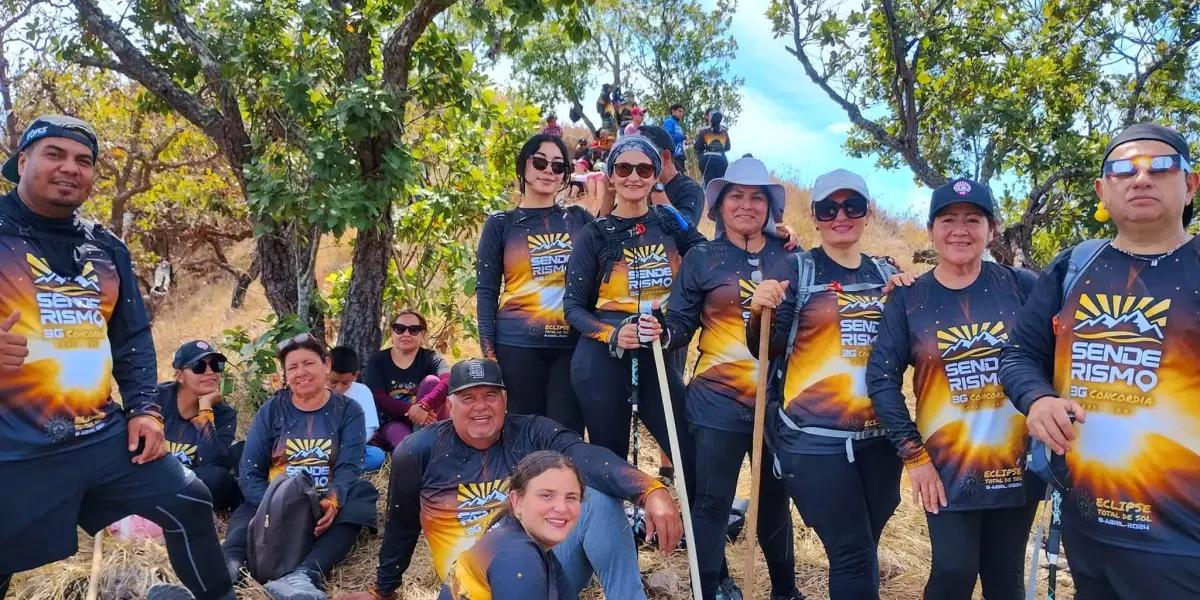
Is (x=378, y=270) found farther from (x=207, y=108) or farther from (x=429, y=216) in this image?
(x=207, y=108)

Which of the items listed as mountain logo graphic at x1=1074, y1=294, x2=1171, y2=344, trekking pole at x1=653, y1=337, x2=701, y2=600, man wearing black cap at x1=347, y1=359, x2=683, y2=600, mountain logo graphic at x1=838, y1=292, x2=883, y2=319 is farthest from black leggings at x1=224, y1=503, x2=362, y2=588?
mountain logo graphic at x1=1074, y1=294, x2=1171, y2=344

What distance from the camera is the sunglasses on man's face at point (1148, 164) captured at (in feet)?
8.57

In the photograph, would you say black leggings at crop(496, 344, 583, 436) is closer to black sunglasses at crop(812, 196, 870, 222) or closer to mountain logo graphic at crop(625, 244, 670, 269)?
mountain logo graphic at crop(625, 244, 670, 269)

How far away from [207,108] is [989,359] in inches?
246

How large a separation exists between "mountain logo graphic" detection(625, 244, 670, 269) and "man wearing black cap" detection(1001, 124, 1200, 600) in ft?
6.49

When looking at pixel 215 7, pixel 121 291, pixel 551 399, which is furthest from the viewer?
pixel 215 7

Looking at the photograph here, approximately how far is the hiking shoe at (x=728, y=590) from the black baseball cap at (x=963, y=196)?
2.14 meters

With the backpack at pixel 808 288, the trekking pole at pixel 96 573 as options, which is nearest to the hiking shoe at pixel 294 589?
the trekking pole at pixel 96 573

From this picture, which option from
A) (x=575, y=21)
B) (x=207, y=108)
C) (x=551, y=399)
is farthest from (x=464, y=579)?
(x=207, y=108)

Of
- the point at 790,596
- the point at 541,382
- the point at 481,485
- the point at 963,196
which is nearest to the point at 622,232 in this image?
the point at 541,382

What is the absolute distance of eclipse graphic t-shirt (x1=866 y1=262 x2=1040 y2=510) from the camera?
3.12 meters

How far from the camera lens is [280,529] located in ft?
14.8

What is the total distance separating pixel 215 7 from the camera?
6469 millimetres

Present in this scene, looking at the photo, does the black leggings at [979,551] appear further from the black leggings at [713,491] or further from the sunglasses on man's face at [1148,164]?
the sunglasses on man's face at [1148,164]
